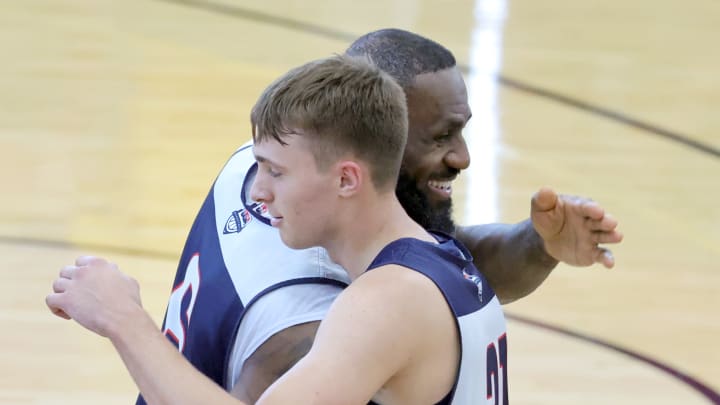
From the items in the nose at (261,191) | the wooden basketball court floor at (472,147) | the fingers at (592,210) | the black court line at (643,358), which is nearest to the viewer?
the nose at (261,191)

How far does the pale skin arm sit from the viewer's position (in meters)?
2.17

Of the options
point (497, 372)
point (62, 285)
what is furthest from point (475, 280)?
point (62, 285)

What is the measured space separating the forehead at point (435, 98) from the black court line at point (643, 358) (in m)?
2.48

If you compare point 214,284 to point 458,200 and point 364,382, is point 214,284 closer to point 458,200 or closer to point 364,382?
point 364,382

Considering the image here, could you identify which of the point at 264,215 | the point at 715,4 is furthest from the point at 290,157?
the point at 715,4

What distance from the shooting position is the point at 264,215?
8.61 feet

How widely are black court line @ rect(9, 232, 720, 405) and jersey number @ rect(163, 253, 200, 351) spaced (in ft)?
8.91

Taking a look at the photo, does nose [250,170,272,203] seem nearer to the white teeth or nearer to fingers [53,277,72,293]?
fingers [53,277,72,293]

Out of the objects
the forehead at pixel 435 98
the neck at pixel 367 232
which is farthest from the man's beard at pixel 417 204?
the neck at pixel 367 232

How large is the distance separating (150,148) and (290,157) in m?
4.60

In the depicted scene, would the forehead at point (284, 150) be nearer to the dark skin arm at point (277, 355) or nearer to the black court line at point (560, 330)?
the dark skin arm at point (277, 355)

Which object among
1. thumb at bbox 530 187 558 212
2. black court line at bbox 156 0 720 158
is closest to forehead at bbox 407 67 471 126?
thumb at bbox 530 187 558 212

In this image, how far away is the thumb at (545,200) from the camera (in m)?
2.85

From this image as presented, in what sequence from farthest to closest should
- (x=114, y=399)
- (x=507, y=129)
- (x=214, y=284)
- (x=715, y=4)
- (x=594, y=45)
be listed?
(x=715, y=4)
(x=594, y=45)
(x=507, y=129)
(x=114, y=399)
(x=214, y=284)
